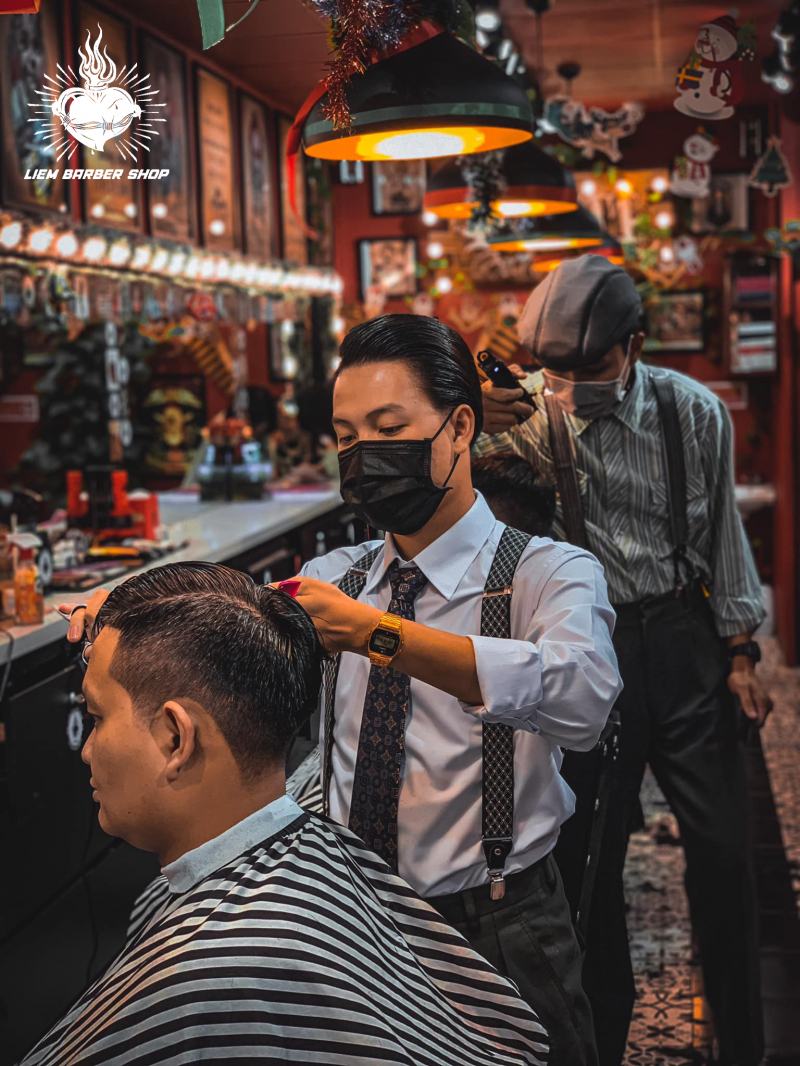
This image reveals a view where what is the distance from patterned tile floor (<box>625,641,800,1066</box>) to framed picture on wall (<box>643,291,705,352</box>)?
374cm

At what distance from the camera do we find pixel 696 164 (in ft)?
13.5

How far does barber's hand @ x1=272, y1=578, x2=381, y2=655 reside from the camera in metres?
1.55

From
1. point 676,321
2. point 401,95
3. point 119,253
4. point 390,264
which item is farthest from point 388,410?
point 390,264

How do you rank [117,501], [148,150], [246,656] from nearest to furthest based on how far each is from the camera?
[246,656], [148,150], [117,501]

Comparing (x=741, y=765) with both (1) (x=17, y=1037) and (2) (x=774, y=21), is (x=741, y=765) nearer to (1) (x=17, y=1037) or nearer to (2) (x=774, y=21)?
(1) (x=17, y=1037)

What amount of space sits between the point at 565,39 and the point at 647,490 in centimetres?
474

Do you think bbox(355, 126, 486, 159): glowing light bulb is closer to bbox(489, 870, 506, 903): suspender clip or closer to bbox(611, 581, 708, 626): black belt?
bbox(611, 581, 708, 626): black belt

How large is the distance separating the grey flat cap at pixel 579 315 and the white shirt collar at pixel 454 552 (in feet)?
3.08

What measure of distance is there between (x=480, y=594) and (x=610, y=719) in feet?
1.26

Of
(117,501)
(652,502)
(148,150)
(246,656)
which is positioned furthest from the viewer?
(117,501)

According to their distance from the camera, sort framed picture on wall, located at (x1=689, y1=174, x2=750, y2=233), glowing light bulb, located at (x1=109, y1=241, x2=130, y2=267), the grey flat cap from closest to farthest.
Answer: the grey flat cap
glowing light bulb, located at (x1=109, y1=241, x2=130, y2=267)
framed picture on wall, located at (x1=689, y1=174, x2=750, y2=233)

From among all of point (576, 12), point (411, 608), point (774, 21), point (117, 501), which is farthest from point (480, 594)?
point (774, 21)

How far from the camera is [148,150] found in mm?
1986

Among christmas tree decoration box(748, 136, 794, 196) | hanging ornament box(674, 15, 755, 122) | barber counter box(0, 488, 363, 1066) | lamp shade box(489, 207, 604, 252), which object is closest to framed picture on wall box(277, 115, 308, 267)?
lamp shade box(489, 207, 604, 252)
